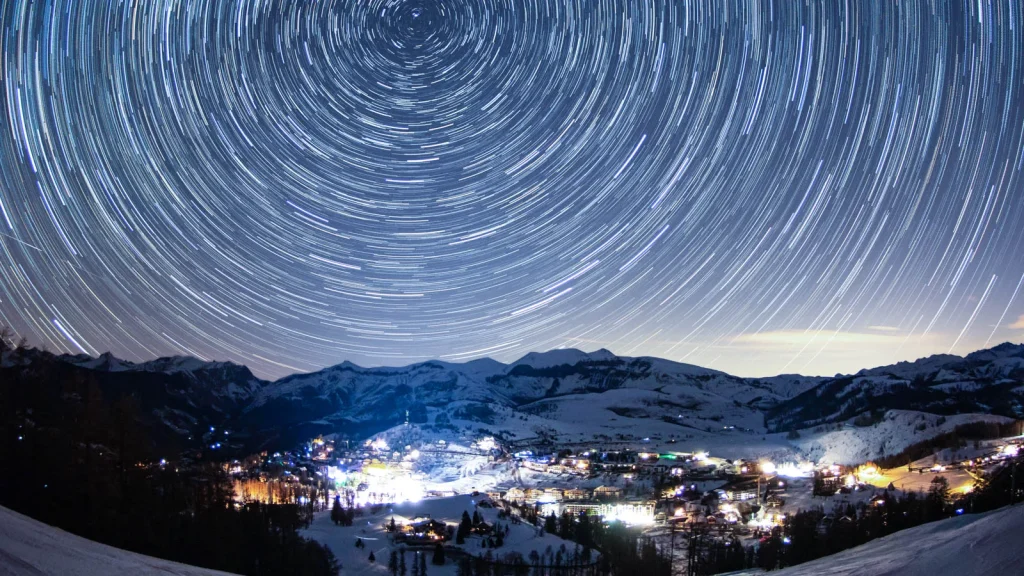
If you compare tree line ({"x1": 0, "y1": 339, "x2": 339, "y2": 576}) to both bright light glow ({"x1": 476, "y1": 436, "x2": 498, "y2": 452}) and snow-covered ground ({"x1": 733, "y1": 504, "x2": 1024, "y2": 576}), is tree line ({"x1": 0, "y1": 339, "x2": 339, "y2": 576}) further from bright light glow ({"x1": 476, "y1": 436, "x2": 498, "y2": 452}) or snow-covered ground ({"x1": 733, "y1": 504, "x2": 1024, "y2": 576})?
bright light glow ({"x1": 476, "y1": 436, "x2": 498, "y2": 452})

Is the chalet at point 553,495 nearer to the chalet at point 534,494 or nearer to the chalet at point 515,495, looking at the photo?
the chalet at point 534,494

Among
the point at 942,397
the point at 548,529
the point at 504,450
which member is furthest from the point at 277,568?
the point at 942,397

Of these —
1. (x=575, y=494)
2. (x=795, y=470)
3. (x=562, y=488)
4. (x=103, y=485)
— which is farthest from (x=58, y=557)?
(x=795, y=470)

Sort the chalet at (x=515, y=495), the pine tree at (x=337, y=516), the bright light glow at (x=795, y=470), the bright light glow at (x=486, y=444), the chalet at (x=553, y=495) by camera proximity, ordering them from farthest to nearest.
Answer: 1. the bright light glow at (x=486, y=444)
2. the bright light glow at (x=795, y=470)
3. the chalet at (x=553, y=495)
4. the chalet at (x=515, y=495)
5. the pine tree at (x=337, y=516)

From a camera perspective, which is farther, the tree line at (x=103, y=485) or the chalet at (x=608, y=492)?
the chalet at (x=608, y=492)

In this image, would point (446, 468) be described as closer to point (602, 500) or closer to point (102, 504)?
point (602, 500)

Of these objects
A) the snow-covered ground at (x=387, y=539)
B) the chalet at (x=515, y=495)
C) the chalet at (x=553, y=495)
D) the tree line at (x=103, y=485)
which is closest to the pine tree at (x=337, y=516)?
the snow-covered ground at (x=387, y=539)

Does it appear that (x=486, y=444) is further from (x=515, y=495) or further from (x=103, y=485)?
(x=103, y=485)

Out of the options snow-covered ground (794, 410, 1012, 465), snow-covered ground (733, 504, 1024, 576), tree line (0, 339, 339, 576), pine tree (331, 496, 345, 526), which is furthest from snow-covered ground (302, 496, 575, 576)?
snow-covered ground (794, 410, 1012, 465)
